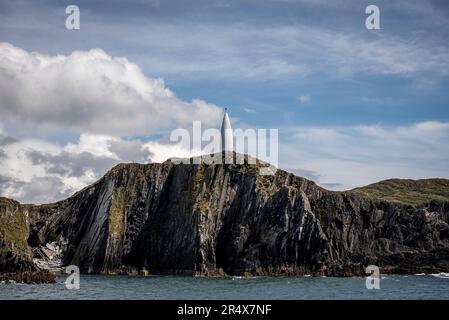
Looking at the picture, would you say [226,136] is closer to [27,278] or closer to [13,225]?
[13,225]

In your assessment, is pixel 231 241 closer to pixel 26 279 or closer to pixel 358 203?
pixel 358 203

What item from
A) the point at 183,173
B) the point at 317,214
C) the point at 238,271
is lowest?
the point at 238,271

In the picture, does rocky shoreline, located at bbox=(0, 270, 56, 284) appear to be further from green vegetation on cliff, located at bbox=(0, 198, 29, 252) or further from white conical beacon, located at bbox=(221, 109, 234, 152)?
white conical beacon, located at bbox=(221, 109, 234, 152)

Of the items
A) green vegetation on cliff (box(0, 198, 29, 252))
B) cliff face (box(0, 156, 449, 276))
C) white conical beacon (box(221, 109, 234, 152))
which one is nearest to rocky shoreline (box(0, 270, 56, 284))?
green vegetation on cliff (box(0, 198, 29, 252))

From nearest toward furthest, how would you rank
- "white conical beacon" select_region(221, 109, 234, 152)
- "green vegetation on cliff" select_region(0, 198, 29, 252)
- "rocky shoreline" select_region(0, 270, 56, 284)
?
"rocky shoreline" select_region(0, 270, 56, 284), "green vegetation on cliff" select_region(0, 198, 29, 252), "white conical beacon" select_region(221, 109, 234, 152)

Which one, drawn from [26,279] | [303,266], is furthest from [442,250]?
[26,279]
